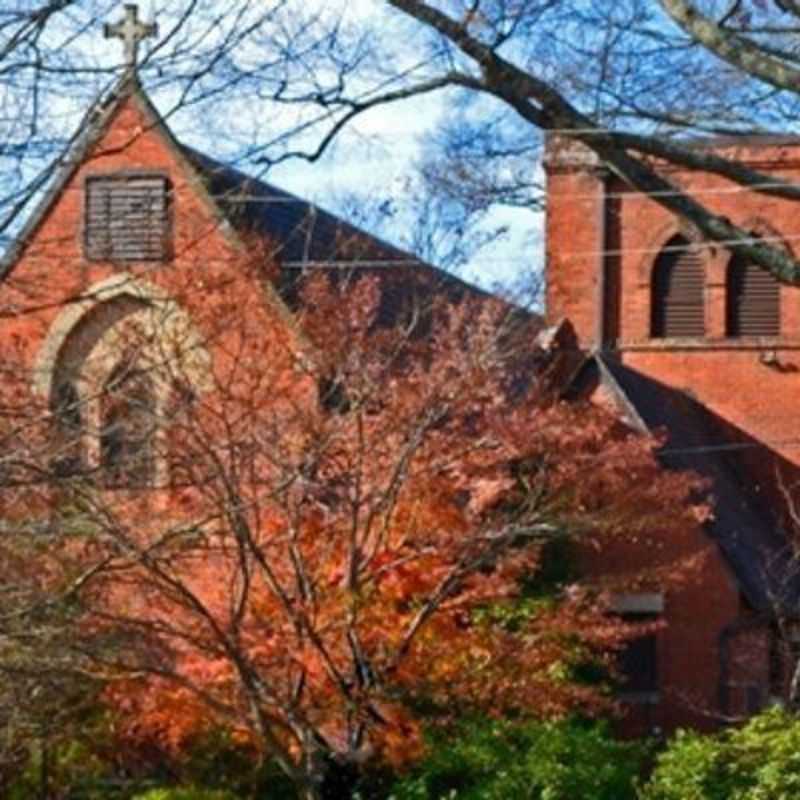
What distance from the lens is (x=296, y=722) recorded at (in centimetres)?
2083

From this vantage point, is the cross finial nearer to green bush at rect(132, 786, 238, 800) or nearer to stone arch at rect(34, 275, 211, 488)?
stone arch at rect(34, 275, 211, 488)

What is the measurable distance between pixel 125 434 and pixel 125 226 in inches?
85.5

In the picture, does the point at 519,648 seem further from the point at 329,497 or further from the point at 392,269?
the point at 392,269

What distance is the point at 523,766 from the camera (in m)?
21.4

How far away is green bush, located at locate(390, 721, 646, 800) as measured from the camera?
2112cm

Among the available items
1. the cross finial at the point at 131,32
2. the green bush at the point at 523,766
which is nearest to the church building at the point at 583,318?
the cross finial at the point at 131,32

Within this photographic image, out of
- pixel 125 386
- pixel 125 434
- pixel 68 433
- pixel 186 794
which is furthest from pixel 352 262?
pixel 68 433

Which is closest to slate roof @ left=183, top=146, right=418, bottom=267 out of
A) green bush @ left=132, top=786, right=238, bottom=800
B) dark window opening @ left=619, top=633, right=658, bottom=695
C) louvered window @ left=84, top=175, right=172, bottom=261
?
louvered window @ left=84, top=175, right=172, bottom=261

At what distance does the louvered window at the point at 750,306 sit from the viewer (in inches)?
1486

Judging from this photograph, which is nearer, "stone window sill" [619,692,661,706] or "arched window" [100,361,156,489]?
"arched window" [100,361,156,489]

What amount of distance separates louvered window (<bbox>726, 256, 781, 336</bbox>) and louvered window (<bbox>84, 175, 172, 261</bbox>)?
21.2m

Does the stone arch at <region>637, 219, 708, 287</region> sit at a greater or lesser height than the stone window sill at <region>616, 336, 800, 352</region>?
greater

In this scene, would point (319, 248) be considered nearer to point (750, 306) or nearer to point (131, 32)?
point (750, 306)

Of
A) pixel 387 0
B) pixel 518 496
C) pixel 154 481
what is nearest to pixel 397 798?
pixel 518 496
